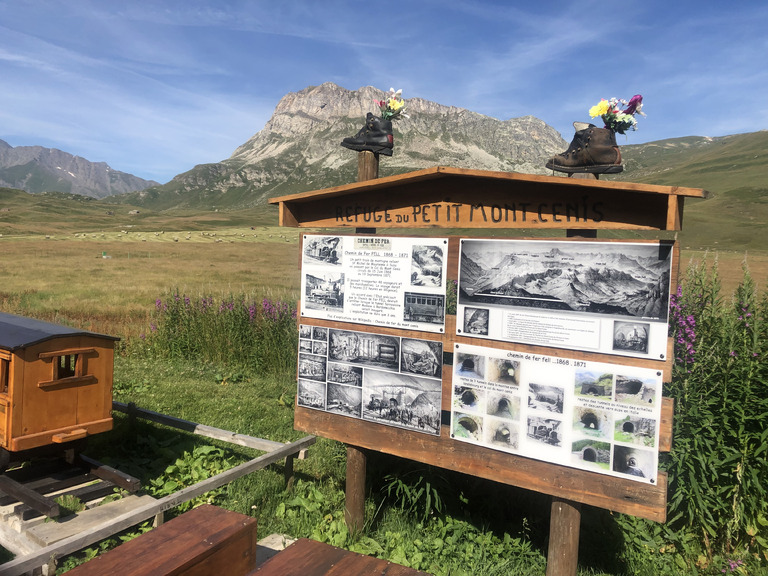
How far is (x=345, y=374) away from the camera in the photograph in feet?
15.3

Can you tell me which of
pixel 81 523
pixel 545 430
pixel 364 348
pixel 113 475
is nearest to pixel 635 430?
pixel 545 430

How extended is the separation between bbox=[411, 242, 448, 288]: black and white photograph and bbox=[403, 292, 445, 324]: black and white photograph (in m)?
0.10

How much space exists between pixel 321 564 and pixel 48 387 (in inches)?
172

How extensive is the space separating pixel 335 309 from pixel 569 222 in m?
2.19

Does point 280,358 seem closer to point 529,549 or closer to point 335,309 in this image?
point 335,309

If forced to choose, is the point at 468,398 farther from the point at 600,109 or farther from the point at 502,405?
the point at 600,109

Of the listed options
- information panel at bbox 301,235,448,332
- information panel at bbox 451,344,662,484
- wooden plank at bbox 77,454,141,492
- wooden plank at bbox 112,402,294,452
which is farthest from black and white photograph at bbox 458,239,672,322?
wooden plank at bbox 77,454,141,492

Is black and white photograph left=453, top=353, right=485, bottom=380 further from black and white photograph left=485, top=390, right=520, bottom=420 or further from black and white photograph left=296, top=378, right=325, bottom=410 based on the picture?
black and white photograph left=296, top=378, right=325, bottom=410

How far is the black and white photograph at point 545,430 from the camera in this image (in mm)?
3570

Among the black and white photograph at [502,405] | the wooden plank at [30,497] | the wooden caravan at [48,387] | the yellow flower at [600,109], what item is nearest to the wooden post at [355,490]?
the black and white photograph at [502,405]

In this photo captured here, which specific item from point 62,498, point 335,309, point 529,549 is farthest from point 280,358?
point 529,549

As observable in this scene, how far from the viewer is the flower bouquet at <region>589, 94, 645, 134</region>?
380 cm

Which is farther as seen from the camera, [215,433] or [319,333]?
[215,433]

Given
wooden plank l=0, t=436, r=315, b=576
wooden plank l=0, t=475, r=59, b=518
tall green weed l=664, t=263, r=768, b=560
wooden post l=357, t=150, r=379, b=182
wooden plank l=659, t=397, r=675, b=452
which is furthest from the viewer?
wooden post l=357, t=150, r=379, b=182
